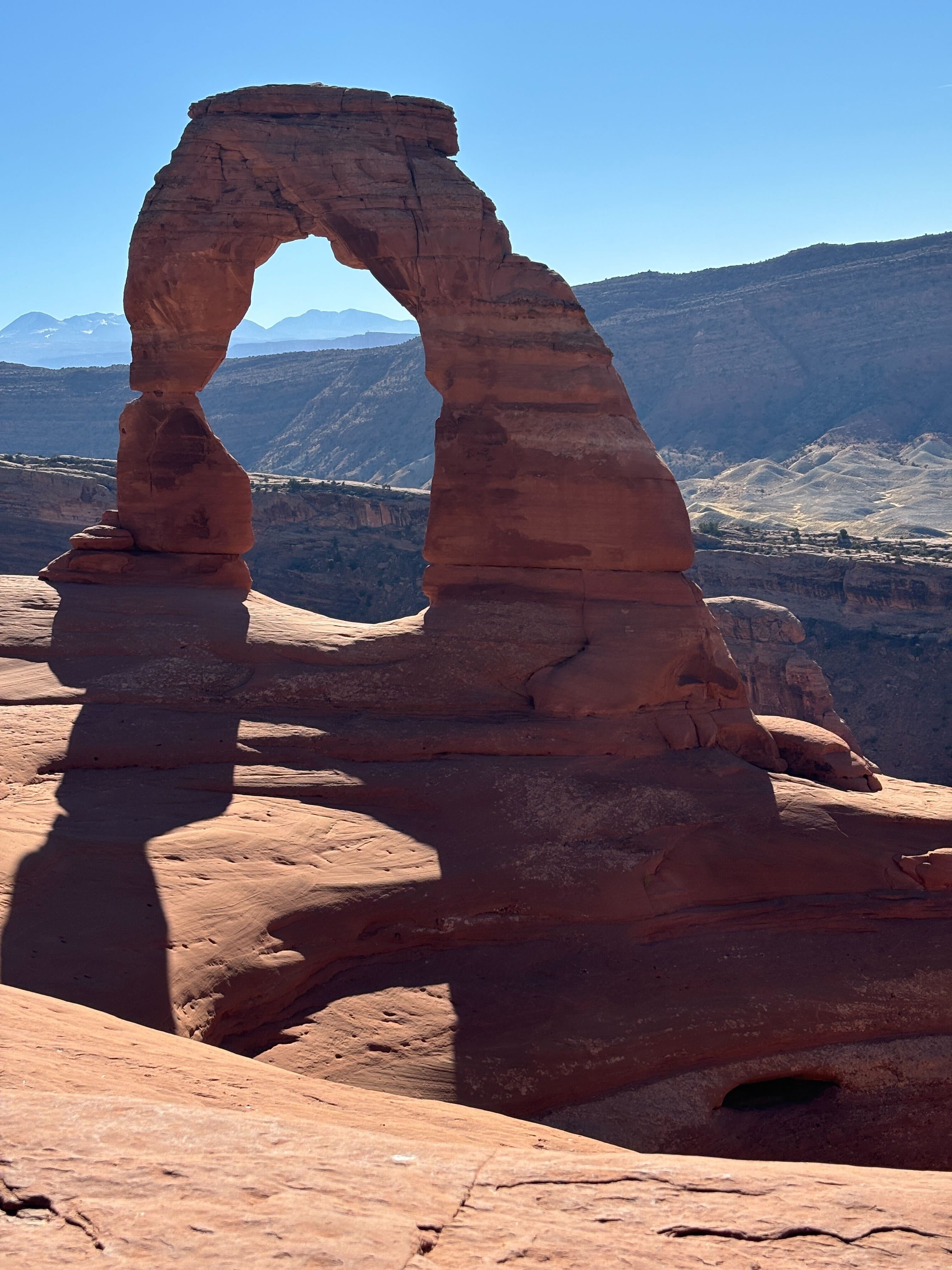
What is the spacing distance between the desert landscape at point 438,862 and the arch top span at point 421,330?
58 millimetres

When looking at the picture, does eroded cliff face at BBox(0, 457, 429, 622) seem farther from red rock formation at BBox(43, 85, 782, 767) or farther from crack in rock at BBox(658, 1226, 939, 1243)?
crack in rock at BBox(658, 1226, 939, 1243)

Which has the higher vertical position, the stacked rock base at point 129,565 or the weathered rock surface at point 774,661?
the stacked rock base at point 129,565

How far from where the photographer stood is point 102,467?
5856 centimetres

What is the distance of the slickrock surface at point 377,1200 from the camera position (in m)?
3.98

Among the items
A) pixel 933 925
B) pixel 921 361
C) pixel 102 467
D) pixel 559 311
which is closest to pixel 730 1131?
pixel 933 925

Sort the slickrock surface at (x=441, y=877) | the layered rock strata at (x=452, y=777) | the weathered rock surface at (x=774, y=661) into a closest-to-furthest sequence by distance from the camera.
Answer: the slickrock surface at (x=441, y=877), the layered rock strata at (x=452, y=777), the weathered rock surface at (x=774, y=661)

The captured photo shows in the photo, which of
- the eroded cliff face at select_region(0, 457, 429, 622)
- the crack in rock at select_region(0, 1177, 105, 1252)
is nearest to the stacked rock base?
the crack in rock at select_region(0, 1177, 105, 1252)

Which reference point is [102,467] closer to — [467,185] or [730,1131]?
[467,185]

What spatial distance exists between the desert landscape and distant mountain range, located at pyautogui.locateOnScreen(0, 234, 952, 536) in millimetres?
76202

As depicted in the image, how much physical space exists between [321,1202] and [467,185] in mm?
15604

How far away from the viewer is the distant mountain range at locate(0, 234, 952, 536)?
99750 mm

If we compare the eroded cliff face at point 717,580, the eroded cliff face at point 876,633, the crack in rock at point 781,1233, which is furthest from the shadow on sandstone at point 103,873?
the eroded cliff face at point 717,580

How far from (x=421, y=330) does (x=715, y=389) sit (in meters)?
100

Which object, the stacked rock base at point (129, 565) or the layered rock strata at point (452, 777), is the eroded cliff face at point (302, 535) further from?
the layered rock strata at point (452, 777)
